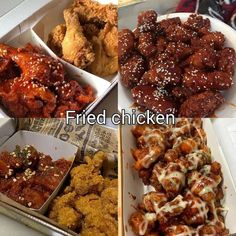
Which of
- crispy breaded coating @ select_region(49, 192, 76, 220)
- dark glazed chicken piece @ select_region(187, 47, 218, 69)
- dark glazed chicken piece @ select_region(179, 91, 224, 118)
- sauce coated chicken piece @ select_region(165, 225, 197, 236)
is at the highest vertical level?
dark glazed chicken piece @ select_region(187, 47, 218, 69)

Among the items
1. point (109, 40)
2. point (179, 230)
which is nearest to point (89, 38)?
point (109, 40)

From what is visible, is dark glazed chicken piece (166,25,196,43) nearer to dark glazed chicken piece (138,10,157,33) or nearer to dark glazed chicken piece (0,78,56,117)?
dark glazed chicken piece (138,10,157,33)

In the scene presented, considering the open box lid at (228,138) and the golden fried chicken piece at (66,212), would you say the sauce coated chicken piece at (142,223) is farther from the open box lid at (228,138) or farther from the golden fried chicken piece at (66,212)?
the open box lid at (228,138)

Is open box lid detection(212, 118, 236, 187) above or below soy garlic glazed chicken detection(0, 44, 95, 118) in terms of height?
below

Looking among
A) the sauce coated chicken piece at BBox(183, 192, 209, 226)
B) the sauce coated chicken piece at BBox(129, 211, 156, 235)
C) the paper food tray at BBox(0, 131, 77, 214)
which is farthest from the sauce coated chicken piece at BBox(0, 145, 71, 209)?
the sauce coated chicken piece at BBox(183, 192, 209, 226)

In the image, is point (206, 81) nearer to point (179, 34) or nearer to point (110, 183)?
point (179, 34)

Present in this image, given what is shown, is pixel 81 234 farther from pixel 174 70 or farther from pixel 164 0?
pixel 164 0

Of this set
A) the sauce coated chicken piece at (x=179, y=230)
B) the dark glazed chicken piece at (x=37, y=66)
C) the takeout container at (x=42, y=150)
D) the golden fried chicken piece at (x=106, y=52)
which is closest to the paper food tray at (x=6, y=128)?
the takeout container at (x=42, y=150)
